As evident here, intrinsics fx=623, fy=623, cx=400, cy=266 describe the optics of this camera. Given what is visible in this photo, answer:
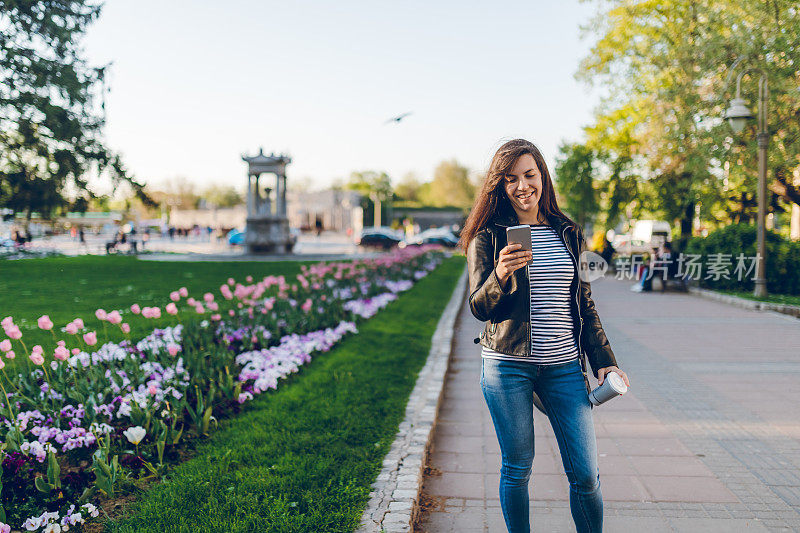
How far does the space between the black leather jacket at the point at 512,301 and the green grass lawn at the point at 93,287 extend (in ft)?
19.5

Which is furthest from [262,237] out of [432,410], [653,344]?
[432,410]

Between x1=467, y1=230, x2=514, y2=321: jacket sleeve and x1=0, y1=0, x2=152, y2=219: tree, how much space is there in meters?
15.5

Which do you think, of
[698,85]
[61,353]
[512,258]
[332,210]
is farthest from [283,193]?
[332,210]

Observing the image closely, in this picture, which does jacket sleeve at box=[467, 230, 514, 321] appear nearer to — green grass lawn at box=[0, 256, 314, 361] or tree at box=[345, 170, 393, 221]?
green grass lawn at box=[0, 256, 314, 361]

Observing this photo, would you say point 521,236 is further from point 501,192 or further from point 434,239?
point 434,239

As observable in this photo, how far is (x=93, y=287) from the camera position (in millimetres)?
13164

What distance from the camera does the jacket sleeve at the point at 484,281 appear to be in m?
2.42

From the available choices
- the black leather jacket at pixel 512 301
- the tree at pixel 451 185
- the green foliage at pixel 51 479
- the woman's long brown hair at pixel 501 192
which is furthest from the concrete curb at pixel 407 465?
the tree at pixel 451 185

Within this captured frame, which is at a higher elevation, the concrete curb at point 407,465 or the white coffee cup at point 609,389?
the white coffee cup at point 609,389

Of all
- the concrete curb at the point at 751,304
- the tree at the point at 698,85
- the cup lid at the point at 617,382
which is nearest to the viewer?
the cup lid at the point at 617,382

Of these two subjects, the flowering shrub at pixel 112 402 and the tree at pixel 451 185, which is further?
the tree at pixel 451 185

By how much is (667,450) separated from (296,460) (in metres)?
2.70

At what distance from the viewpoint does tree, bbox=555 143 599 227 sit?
33.1m

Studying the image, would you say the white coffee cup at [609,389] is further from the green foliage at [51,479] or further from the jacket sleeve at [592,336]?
the green foliage at [51,479]
